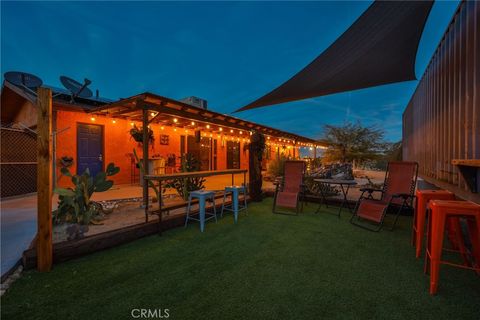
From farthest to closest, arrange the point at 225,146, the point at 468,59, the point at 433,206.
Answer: the point at 225,146, the point at 468,59, the point at 433,206

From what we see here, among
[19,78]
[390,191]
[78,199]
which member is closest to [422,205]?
[390,191]

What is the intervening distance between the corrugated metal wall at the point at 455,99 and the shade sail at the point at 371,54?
0.45 metres

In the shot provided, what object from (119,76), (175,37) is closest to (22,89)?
(175,37)

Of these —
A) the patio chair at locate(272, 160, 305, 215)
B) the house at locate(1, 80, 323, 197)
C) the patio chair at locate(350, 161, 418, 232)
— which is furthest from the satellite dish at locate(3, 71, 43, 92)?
the patio chair at locate(350, 161, 418, 232)

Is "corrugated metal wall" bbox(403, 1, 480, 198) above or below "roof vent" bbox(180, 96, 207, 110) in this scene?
below

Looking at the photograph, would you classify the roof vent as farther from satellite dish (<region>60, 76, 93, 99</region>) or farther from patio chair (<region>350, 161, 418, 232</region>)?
patio chair (<region>350, 161, 418, 232</region>)

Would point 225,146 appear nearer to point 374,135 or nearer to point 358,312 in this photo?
point 374,135

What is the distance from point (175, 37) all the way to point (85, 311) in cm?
5704

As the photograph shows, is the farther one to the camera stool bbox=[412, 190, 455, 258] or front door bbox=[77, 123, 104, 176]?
front door bbox=[77, 123, 104, 176]

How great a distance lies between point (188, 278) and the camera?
76.2 inches

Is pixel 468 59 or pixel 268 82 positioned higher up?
pixel 268 82

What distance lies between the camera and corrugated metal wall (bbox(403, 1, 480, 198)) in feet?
7.58

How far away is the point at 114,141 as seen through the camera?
7215 millimetres

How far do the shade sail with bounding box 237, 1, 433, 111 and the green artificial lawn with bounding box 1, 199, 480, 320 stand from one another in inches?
126
